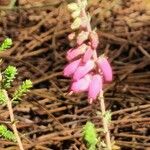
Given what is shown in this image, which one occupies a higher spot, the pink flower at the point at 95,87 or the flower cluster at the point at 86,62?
the flower cluster at the point at 86,62

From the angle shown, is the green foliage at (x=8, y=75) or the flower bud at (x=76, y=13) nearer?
the flower bud at (x=76, y=13)

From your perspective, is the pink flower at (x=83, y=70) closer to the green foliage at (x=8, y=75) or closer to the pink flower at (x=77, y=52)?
the pink flower at (x=77, y=52)

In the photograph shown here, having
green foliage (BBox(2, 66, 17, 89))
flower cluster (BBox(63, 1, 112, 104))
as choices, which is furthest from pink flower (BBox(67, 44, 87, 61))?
green foliage (BBox(2, 66, 17, 89))

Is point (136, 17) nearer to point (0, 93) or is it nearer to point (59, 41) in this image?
point (59, 41)

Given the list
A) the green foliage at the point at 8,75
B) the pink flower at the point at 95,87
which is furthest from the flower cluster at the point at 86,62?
the green foliage at the point at 8,75

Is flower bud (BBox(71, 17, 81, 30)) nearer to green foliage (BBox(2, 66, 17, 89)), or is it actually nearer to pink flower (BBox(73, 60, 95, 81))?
pink flower (BBox(73, 60, 95, 81))

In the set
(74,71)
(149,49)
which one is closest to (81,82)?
(74,71)

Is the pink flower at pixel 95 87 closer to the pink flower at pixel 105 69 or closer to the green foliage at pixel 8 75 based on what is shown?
the pink flower at pixel 105 69

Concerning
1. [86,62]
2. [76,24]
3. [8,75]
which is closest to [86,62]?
[86,62]

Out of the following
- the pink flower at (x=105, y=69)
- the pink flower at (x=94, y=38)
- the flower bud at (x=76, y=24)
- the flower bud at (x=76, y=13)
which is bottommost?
the pink flower at (x=105, y=69)
